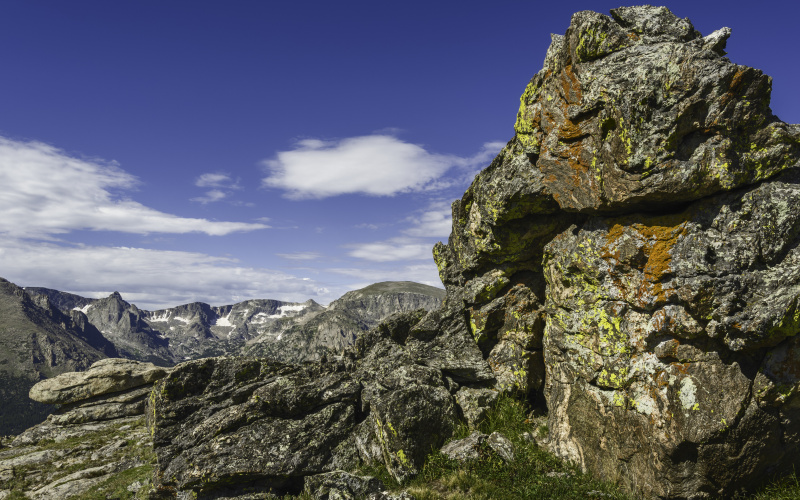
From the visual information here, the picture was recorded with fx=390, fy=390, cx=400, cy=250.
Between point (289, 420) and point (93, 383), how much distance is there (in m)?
45.1

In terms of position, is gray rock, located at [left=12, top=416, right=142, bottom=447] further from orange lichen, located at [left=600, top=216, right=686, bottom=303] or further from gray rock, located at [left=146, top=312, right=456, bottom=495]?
orange lichen, located at [left=600, top=216, right=686, bottom=303]

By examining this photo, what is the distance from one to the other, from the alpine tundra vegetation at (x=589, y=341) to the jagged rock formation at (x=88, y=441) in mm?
4008

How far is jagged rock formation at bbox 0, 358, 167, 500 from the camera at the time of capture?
27219 mm

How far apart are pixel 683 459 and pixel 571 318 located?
6.08 metres

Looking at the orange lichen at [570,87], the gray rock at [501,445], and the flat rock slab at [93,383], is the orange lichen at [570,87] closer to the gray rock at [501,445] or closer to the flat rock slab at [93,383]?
the gray rock at [501,445]

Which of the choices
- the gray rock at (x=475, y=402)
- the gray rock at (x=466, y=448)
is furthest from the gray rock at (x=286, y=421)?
the gray rock at (x=475, y=402)

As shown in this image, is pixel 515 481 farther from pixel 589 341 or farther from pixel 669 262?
pixel 669 262

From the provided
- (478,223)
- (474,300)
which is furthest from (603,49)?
(474,300)

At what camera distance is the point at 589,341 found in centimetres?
1638

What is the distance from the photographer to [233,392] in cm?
2269

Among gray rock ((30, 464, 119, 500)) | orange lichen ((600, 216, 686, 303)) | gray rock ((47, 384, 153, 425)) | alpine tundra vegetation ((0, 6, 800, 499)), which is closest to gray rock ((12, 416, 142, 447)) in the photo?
gray rock ((47, 384, 153, 425))

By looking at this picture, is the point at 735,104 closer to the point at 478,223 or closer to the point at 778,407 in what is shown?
the point at 778,407

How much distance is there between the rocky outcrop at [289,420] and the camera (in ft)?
59.7

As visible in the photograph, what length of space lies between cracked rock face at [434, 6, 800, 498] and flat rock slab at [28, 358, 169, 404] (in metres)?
53.5
